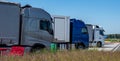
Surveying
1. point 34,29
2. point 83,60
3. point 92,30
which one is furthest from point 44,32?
point 92,30

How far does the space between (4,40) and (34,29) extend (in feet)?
6.86

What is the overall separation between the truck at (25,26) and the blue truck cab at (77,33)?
309 inches

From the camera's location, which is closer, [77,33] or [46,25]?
[46,25]

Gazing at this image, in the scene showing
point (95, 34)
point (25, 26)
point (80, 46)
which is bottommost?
point (80, 46)

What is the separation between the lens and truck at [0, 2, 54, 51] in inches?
727

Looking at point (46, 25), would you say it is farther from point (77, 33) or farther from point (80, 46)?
point (80, 46)

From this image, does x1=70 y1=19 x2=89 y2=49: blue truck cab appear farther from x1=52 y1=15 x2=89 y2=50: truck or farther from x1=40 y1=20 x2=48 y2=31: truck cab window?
x1=40 y1=20 x2=48 y2=31: truck cab window

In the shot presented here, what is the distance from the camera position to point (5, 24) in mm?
18469

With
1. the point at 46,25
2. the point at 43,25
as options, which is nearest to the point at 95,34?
the point at 46,25

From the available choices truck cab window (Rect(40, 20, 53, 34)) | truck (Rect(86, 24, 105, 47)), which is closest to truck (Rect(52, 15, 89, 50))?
truck cab window (Rect(40, 20, 53, 34))

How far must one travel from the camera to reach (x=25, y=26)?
19.3 meters

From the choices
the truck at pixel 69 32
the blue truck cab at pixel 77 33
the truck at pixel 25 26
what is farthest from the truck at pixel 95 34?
the truck at pixel 25 26

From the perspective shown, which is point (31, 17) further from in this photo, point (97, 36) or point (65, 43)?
point (97, 36)

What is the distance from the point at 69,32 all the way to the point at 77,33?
774 mm
